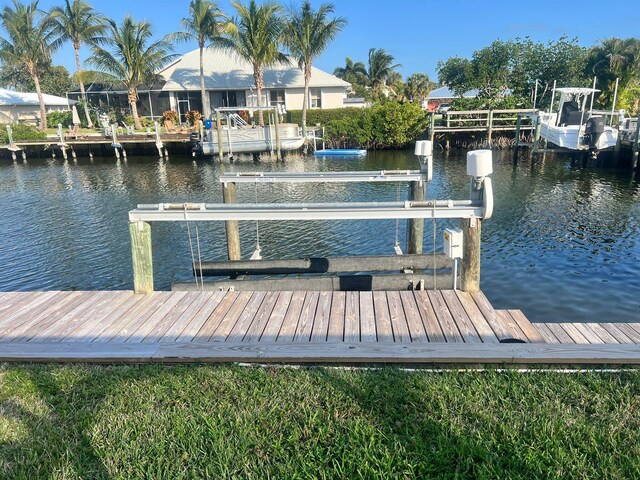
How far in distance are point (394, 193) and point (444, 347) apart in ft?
47.2

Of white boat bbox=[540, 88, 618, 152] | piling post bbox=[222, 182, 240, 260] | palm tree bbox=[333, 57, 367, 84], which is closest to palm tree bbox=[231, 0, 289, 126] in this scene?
white boat bbox=[540, 88, 618, 152]

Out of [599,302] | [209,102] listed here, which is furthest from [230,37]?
[599,302]

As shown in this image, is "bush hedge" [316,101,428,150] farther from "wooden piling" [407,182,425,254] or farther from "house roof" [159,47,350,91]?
"wooden piling" [407,182,425,254]

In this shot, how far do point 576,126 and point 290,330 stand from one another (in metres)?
23.8

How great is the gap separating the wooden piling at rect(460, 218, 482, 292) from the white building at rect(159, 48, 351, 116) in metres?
36.3

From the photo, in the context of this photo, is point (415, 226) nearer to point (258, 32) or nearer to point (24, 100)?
point (258, 32)

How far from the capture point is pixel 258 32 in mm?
33406

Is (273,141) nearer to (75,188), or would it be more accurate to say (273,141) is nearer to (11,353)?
(75,188)

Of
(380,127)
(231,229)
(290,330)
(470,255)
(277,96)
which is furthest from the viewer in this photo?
(277,96)

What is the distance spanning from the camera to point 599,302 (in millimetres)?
8398

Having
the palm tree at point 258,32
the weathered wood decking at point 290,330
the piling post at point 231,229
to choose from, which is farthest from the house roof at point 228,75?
the weathered wood decking at point 290,330

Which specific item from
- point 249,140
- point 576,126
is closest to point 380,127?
point 249,140

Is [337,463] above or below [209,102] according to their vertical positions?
below

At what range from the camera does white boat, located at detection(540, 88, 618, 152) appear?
72.5ft
